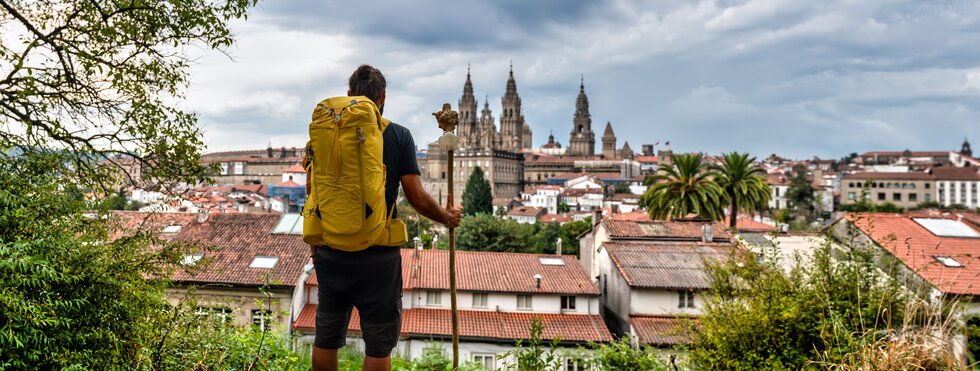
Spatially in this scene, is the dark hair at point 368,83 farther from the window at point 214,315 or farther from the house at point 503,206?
the house at point 503,206

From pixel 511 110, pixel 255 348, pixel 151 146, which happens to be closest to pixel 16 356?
pixel 255 348

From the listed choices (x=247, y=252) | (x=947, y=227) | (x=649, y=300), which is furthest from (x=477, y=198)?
(x=247, y=252)

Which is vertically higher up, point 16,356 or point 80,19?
point 80,19

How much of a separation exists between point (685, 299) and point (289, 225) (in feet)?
44.6

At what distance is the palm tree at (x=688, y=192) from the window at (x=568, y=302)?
9.09 meters

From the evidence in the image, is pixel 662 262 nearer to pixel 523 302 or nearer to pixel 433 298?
pixel 523 302

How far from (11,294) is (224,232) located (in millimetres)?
19586

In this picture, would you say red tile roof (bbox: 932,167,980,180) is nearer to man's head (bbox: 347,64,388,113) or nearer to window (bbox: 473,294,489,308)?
window (bbox: 473,294,489,308)

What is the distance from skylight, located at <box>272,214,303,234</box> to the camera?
73.7 ft

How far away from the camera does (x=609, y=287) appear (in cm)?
2477

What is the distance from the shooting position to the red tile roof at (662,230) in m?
28.0

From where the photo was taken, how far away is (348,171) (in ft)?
11.7

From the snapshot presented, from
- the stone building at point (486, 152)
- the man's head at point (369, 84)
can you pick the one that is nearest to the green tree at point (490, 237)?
the man's head at point (369, 84)

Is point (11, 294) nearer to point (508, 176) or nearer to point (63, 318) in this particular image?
point (63, 318)
